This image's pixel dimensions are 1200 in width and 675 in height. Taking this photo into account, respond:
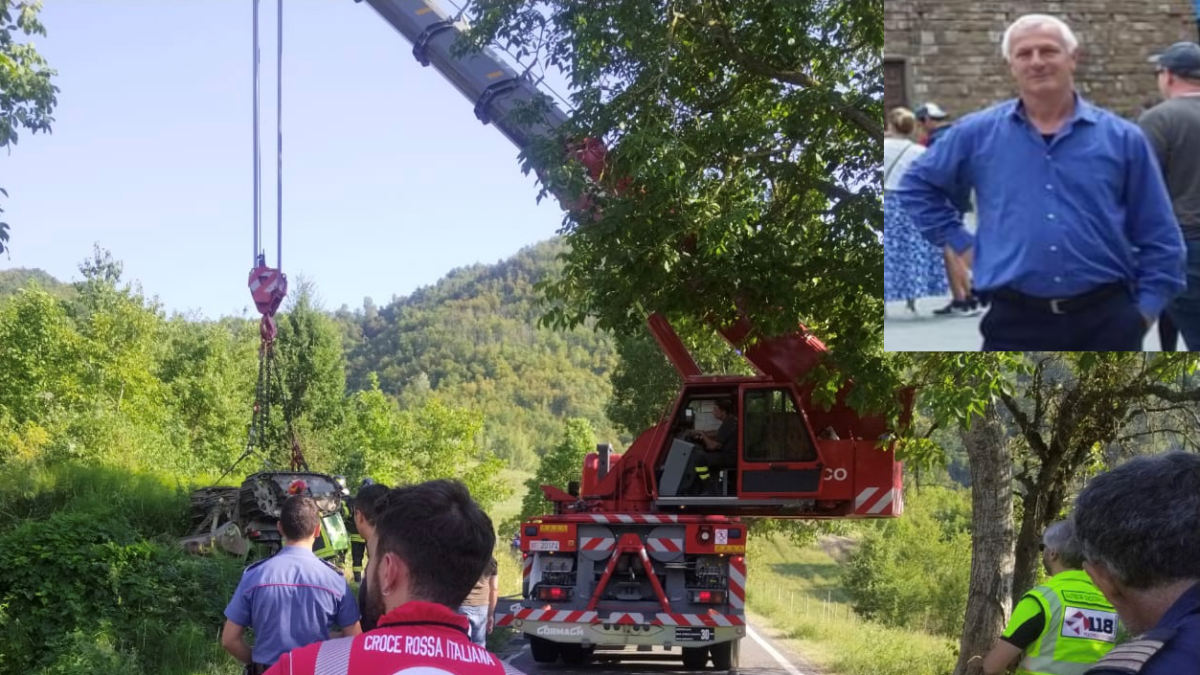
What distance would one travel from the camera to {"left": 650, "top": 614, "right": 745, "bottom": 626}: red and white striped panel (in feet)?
38.1

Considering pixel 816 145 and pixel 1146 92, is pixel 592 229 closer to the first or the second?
pixel 816 145

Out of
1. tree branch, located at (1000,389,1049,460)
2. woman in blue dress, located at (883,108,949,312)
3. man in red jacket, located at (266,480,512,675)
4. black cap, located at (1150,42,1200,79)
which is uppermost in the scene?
black cap, located at (1150,42,1200,79)

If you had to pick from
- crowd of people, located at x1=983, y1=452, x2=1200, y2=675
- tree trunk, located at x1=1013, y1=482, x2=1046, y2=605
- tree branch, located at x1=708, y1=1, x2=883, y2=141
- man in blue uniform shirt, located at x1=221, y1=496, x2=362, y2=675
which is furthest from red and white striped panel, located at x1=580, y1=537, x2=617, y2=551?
crowd of people, located at x1=983, y1=452, x2=1200, y2=675

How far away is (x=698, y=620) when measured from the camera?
11688 mm

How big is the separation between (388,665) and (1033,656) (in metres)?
2.99

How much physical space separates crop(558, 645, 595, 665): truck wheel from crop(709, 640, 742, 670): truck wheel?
1.60m

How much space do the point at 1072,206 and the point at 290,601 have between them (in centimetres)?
467

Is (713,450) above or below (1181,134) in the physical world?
below

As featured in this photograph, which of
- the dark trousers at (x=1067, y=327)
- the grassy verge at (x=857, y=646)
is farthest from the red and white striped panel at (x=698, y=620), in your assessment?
the dark trousers at (x=1067, y=327)

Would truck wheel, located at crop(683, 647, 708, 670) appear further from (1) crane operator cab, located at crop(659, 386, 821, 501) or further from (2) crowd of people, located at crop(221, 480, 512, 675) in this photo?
(2) crowd of people, located at crop(221, 480, 512, 675)

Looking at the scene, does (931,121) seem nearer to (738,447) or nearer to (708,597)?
(738,447)

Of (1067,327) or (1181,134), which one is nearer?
(1181,134)

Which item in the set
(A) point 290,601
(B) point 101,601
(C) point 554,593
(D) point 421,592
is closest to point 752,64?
(C) point 554,593


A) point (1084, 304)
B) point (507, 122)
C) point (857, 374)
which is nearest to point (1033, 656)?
point (1084, 304)
